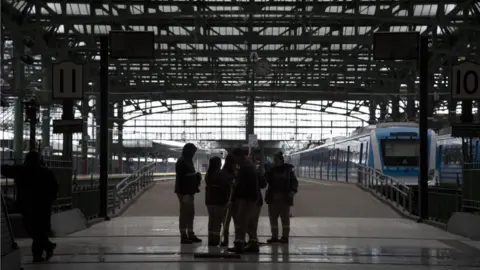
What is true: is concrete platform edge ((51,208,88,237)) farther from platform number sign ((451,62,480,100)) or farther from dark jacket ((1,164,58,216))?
platform number sign ((451,62,480,100))

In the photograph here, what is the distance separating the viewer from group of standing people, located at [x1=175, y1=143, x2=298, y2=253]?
13000 millimetres

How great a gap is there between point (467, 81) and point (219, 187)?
7842 mm

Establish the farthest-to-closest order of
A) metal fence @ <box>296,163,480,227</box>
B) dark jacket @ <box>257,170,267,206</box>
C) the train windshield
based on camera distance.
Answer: the train windshield
metal fence @ <box>296,163,480,227</box>
dark jacket @ <box>257,170,267,206</box>

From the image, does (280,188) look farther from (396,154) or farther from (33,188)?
(396,154)

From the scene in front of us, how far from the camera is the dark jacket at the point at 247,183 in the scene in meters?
13.0

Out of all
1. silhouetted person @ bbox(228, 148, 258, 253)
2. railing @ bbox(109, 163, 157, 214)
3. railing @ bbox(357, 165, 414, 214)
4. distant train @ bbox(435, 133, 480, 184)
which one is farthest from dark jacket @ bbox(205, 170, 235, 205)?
distant train @ bbox(435, 133, 480, 184)

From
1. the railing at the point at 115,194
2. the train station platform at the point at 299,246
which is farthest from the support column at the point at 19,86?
the train station platform at the point at 299,246

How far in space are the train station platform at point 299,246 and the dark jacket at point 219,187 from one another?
2.93 feet

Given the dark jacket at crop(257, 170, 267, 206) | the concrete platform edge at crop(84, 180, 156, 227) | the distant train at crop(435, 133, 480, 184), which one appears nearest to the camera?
the dark jacket at crop(257, 170, 267, 206)

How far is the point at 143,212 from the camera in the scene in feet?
80.5

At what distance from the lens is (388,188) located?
27406 mm

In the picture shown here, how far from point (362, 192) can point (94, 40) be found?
803 inches

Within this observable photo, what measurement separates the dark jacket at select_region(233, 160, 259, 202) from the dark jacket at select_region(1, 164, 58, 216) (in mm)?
3141

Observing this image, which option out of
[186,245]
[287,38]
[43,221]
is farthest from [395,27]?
[43,221]
